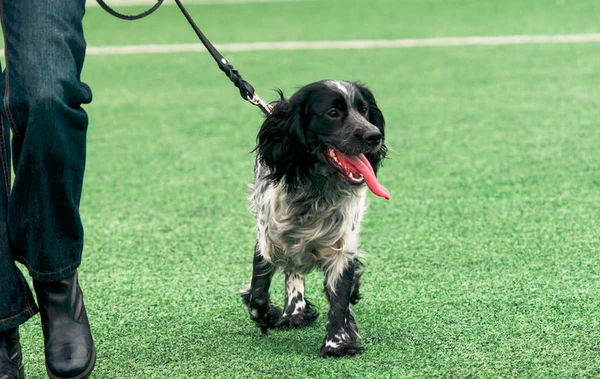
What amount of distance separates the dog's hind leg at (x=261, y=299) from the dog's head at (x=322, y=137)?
0.31 meters

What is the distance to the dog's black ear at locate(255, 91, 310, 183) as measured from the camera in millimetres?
3494

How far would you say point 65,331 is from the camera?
3014 mm

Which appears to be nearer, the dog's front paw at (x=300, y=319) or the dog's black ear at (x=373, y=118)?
the dog's black ear at (x=373, y=118)

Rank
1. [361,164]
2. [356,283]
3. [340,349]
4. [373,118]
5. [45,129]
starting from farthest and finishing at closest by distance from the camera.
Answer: [356,283] < [373,118] < [361,164] < [340,349] < [45,129]

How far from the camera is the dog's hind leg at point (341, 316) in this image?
3.32 metres

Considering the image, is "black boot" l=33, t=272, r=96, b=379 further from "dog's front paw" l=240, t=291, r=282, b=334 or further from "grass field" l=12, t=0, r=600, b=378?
"dog's front paw" l=240, t=291, r=282, b=334

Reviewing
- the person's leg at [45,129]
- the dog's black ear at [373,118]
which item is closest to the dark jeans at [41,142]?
the person's leg at [45,129]

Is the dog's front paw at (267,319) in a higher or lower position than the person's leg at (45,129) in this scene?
lower

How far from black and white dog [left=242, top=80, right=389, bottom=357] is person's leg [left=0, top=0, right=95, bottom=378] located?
2.47ft

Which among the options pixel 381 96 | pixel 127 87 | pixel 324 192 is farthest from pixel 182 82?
pixel 324 192

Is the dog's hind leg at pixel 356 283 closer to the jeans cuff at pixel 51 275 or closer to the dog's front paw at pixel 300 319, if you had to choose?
the dog's front paw at pixel 300 319

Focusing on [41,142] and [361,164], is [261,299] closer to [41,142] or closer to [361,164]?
[361,164]

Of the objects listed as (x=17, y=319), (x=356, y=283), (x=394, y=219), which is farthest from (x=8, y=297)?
(x=394, y=219)

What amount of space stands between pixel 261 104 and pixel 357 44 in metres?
7.25
